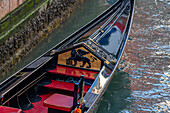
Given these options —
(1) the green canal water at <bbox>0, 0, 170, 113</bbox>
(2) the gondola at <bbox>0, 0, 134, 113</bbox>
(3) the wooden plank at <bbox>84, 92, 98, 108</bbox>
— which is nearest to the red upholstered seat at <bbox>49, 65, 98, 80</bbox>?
(2) the gondola at <bbox>0, 0, 134, 113</bbox>

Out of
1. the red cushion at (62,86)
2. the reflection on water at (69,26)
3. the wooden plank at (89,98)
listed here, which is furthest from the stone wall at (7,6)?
the wooden plank at (89,98)

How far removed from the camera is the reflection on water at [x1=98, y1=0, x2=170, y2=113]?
6.41 m

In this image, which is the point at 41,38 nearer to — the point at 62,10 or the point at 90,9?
the point at 62,10

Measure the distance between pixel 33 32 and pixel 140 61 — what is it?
9.47 ft

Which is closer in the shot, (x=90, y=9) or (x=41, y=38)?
(x=41, y=38)

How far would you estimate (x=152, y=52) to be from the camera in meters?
8.55

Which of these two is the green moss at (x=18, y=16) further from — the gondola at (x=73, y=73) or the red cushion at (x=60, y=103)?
the red cushion at (x=60, y=103)

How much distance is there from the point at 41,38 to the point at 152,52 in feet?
9.87

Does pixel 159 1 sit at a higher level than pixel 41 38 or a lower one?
higher

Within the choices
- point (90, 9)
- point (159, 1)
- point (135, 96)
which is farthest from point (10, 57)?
point (159, 1)

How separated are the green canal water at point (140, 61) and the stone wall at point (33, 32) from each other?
16 centimetres

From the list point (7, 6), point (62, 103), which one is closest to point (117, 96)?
point (62, 103)

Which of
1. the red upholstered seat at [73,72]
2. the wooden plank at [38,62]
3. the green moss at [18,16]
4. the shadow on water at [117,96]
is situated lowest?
the shadow on water at [117,96]

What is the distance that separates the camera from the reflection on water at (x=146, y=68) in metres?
6.41
